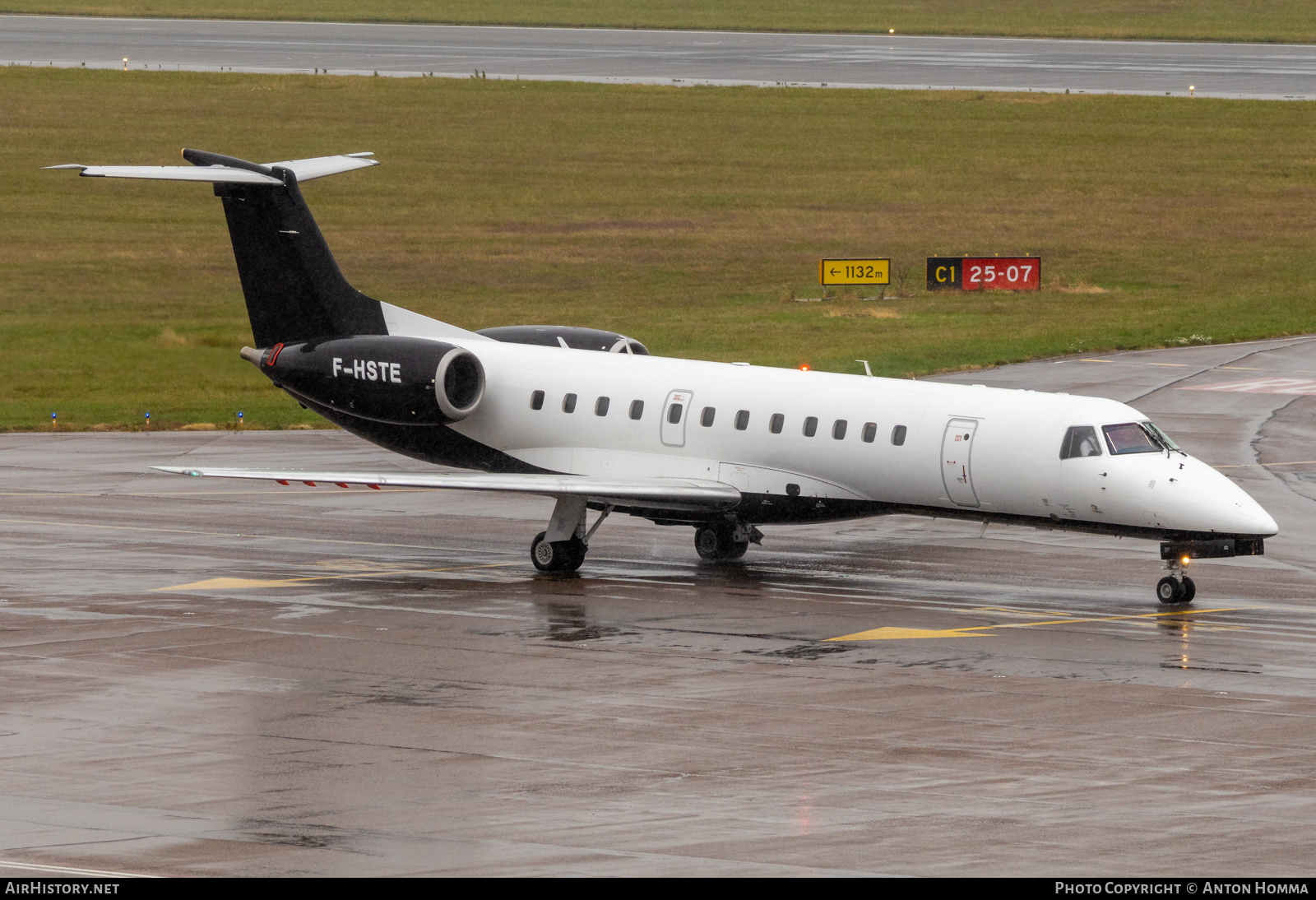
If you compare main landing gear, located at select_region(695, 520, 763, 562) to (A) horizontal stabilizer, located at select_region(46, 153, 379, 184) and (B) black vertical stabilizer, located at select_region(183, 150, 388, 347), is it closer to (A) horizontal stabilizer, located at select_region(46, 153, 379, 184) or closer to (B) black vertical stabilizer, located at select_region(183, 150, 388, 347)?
(B) black vertical stabilizer, located at select_region(183, 150, 388, 347)

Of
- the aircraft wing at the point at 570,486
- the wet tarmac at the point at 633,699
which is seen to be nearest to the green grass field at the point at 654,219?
the wet tarmac at the point at 633,699

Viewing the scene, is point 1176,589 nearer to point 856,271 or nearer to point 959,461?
point 959,461

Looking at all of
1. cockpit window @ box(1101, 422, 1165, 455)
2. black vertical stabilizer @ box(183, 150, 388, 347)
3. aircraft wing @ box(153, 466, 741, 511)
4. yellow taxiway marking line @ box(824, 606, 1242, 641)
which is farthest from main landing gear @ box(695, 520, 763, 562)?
black vertical stabilizer @ box(183, 150, 388, 347)

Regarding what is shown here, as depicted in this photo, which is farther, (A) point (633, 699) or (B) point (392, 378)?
(B) point (392, 378)

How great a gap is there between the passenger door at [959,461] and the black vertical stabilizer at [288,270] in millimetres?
10565

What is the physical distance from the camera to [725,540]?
31422 mm

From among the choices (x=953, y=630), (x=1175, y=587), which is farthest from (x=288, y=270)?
(x=1175, y=587)

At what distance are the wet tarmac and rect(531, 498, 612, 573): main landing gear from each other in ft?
1.15

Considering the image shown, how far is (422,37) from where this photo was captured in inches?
4707

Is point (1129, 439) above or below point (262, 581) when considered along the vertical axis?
above

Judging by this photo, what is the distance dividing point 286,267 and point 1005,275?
133ft

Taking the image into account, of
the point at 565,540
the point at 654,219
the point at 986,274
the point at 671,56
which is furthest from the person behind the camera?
the point at 671,56

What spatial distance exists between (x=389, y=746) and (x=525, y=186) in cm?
6665

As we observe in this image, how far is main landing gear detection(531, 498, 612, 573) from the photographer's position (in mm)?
30062
